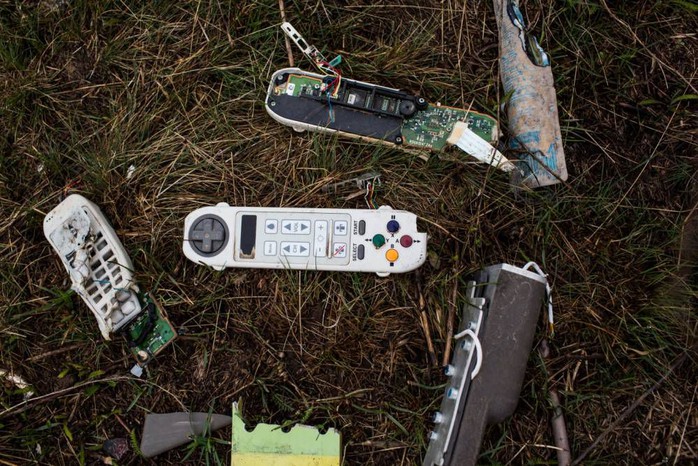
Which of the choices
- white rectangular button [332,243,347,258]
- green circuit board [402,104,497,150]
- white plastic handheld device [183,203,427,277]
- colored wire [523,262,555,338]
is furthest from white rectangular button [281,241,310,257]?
colored wire [523,262,555,338]

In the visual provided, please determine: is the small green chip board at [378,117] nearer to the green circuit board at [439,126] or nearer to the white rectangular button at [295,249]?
the green circuit board at [439,126]

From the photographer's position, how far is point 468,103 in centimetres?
236

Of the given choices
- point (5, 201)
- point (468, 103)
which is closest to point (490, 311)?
point (468, 103)

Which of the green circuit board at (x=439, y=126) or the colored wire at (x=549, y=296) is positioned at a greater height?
the green circuit board at (x=439, y=126)

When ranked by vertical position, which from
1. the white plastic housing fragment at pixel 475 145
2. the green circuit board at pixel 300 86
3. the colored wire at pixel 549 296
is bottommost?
the colored wire at pixel 549 296

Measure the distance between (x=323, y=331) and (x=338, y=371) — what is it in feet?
0.55

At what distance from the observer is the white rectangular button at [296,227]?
220cm

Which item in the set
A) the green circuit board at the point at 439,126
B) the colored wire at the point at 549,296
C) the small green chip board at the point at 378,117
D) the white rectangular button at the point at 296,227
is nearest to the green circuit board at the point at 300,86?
the small green chip board at the point at 378,117

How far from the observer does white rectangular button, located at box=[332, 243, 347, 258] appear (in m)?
2.18

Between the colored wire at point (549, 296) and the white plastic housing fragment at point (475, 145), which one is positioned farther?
the white plastic housing fragment at point (475, 145)

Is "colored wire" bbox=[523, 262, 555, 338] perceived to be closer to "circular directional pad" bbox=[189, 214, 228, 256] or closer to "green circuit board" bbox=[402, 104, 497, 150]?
"green circuit board" bbox=[402, 104, 497, 150]

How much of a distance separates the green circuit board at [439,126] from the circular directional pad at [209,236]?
0.81 meters

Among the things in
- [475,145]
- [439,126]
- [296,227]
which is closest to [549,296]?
[475,145]

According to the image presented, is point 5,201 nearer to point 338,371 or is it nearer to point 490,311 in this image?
point 338,371
